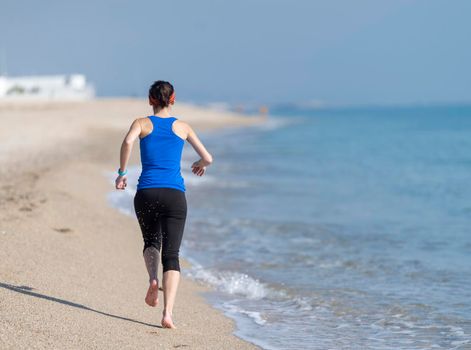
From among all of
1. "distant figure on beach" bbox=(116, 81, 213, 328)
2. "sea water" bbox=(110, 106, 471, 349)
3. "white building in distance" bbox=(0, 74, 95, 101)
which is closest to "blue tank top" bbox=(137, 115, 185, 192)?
"distant figure on beach" bbox=(116, 81, 213, 328)

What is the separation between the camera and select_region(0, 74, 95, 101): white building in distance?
275 ft

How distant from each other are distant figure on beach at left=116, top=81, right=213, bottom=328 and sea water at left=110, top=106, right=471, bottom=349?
0.91 meters

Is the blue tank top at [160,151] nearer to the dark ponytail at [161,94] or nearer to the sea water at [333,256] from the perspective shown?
the dark ponytail at [161,94]

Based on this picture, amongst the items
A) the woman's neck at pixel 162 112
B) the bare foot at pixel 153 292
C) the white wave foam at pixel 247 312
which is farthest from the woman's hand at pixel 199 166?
the white wave foam at pixel 247 312

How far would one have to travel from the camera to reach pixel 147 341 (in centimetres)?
516

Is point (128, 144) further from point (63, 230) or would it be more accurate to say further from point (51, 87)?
point (51, 87)

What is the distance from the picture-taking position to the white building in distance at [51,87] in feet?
275

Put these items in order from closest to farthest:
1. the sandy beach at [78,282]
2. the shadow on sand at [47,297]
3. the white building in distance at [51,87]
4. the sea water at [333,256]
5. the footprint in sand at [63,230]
A: 1. the sandy beach at [78,282]
2. the shadow on sand at [47,297]
3. the sea water at [333,256]
4. the footprint in sand at [63,230]
5. the white building in distance at [51,87]

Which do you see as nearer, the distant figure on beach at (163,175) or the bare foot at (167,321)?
the distant figure on beach at (163,175)

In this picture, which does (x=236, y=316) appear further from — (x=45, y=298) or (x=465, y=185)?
(x=465, y=185)

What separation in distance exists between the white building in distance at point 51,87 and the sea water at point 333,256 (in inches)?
2682

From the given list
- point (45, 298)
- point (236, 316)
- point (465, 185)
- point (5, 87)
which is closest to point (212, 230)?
point (236, 316)

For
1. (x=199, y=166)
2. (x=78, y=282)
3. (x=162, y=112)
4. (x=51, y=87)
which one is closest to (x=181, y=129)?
(x=162, y=112)

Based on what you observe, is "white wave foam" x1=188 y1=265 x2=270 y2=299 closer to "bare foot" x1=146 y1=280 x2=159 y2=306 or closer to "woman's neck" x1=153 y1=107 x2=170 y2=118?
"bare foot" x1=146 y1=280 x2=159 y2=306
